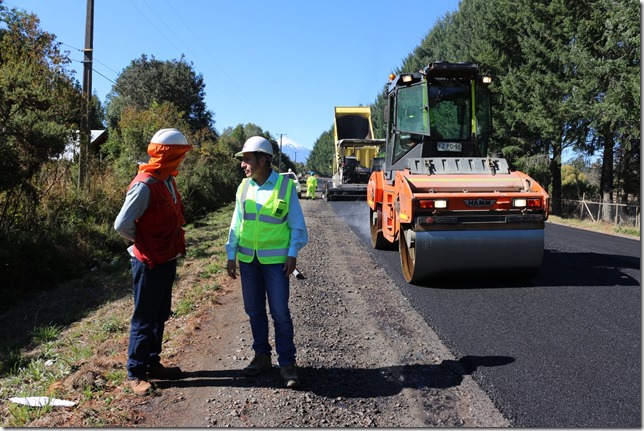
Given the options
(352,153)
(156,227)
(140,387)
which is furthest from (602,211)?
(140,387)

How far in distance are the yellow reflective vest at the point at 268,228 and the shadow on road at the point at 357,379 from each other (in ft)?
2.90

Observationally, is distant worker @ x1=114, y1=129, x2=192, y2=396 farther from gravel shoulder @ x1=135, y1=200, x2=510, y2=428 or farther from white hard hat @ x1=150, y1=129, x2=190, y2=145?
gravel shoulder @ x1=135, y1=200, x2=510, y2=428

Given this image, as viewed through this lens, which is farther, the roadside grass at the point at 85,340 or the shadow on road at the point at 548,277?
the shadow on road at the point at 548,277

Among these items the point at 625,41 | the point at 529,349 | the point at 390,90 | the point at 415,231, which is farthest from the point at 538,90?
the point at 529,349

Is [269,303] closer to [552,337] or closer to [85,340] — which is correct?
[552,337]

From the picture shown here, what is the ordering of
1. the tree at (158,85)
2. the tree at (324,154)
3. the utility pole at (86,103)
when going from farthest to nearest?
the tree at (324,154) < the tree at (158,85) < the utility pole at (86,103)

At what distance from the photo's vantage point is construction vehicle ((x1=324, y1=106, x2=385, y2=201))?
25250 mm

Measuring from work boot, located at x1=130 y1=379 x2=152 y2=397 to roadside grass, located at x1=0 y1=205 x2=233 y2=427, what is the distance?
6 centimetres

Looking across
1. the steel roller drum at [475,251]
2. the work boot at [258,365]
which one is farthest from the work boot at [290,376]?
the steel roller drum at [475,251]

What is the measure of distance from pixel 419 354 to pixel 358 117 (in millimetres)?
25375

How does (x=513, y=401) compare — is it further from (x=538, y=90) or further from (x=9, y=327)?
(x=538, y=90)

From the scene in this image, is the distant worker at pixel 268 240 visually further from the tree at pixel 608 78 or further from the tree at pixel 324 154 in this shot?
the tree at pixel 324 154

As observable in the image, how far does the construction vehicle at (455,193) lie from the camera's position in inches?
259

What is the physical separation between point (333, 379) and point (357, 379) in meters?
0.18
